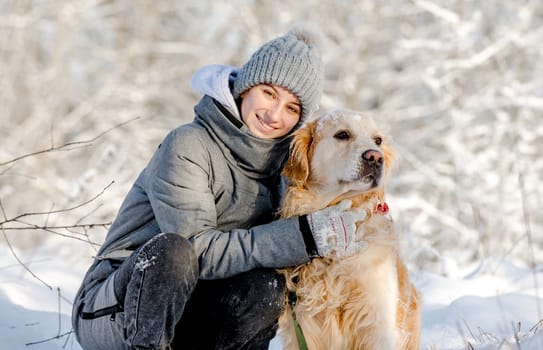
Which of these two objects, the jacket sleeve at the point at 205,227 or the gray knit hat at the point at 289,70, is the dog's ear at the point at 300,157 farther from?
the jacket sleeve at the point at 205,227

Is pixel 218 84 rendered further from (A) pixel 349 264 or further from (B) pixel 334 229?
(A) pixel 349 264

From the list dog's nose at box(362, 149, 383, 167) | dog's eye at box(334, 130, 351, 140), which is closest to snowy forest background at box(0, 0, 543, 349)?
dog's eye at box(334, 130, 351, 140)

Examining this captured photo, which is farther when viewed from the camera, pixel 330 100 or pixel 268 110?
pixel 330 100

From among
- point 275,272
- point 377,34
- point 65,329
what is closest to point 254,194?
point 275,272

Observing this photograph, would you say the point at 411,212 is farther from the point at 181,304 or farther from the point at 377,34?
the point at 181,304

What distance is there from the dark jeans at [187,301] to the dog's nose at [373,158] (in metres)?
0.57

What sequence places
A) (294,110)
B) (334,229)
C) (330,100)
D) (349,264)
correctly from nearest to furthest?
(334,229) → (349,264) → (294,110) → (330,100)

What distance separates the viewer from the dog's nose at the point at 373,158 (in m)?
2.68

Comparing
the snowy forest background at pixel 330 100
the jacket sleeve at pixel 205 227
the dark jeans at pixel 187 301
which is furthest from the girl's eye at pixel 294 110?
the snowy forest background at pixel 330 100

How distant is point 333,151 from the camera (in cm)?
283

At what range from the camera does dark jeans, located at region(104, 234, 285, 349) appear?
86.0 inches

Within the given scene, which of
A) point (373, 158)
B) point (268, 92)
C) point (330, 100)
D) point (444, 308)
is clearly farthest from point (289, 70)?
point (330, 100)

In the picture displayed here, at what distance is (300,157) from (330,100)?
8.23m

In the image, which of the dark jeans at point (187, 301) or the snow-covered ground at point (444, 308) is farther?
the snow-covered ground at point (444, 308)
